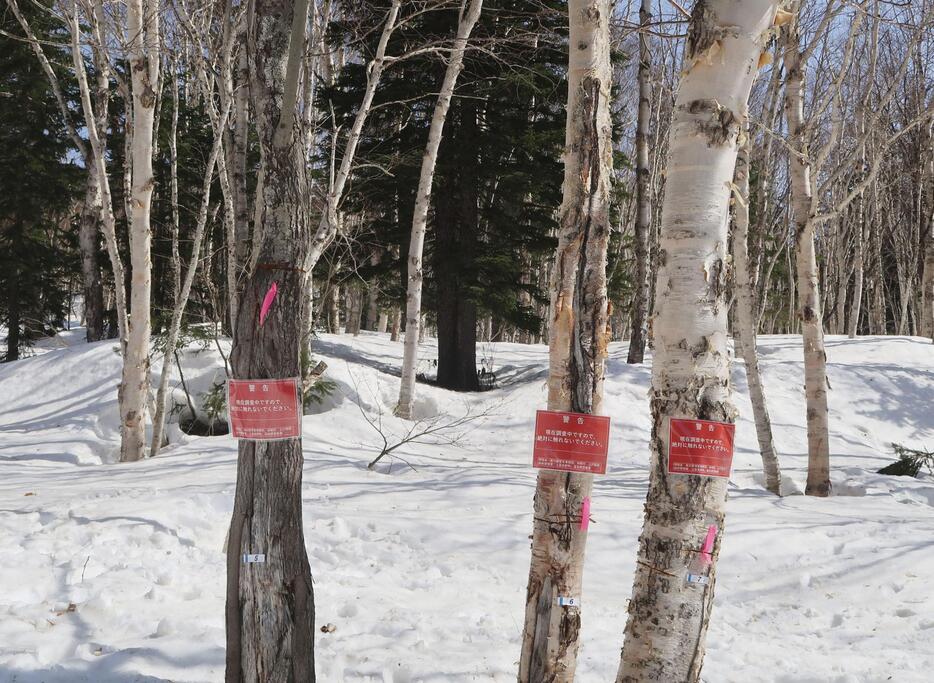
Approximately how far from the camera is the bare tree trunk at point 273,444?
2.95 meters

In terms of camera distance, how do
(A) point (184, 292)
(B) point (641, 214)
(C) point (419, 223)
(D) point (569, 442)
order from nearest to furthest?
(D) point (569, 442)
(A) point (184, 292)
(C) point (419, 223)
(B) point (641, 214)

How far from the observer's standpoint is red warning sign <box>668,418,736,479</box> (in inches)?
96.2

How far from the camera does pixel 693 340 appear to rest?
2.49 metres

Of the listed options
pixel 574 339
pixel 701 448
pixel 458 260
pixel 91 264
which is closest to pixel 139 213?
pixel 458 260

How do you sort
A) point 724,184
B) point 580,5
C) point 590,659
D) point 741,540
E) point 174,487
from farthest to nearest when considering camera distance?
point 174,487, point 741,540, point 590,659, point 580,5, point 724,184

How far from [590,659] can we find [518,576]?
4.09ft

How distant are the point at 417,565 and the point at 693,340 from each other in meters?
3.24

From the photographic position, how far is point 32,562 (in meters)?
Answer: 4.31

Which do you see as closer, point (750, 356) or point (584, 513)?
point (584, 513)

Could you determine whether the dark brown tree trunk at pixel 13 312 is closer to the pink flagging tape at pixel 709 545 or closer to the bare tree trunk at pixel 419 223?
the bare tree trunk at pixel 419 223

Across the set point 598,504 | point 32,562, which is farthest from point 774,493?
point 32,562

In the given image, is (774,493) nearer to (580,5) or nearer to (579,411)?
(579,411)

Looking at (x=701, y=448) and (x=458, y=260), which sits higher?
(x=458, y=260)

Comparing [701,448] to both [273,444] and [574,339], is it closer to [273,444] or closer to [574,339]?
[574,339]
